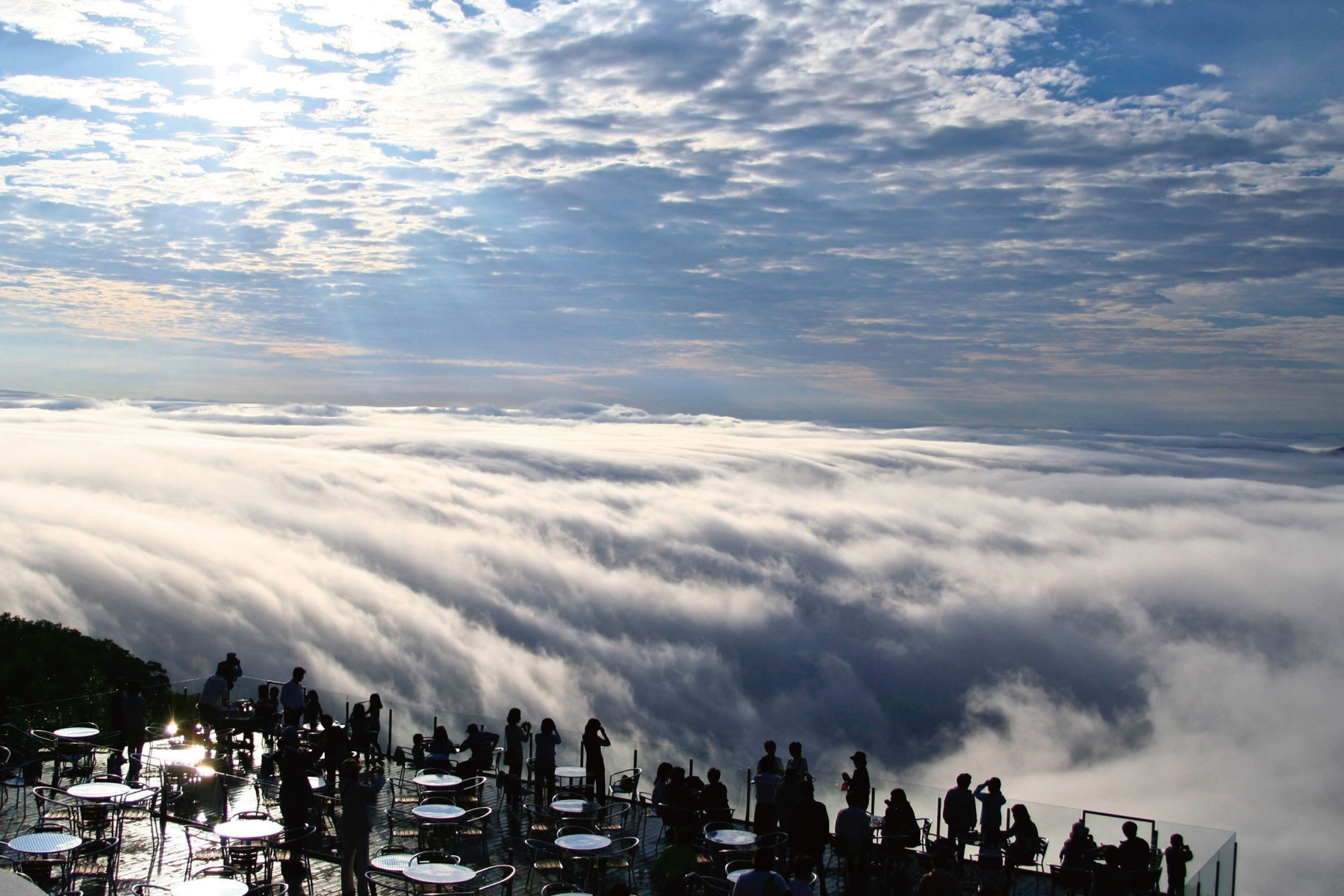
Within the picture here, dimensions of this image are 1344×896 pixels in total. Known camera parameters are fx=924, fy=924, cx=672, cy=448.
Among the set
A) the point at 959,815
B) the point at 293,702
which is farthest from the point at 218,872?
the point at 959,815

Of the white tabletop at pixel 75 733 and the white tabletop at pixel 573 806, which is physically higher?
the white tabletop at pixel 75 733

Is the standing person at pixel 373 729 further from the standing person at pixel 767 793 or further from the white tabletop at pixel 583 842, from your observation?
the standing person at pixel 767 793

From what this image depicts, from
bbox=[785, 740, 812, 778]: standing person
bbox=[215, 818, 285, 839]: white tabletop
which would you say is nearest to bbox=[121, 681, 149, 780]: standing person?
bbox=[215, 818, 285, 839]: white tabletop

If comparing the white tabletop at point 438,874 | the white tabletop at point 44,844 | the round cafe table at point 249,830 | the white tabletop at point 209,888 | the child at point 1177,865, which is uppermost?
the white tabletop at point 44,844

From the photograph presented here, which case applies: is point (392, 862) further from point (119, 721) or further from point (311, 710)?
point (311, 710)

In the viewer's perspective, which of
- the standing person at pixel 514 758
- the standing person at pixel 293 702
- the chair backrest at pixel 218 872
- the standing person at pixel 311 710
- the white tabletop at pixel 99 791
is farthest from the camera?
the standing person at pixel 311 710

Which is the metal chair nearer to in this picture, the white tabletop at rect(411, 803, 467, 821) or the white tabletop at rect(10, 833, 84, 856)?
the white tabletop at rect(411, 803, 467, 821)

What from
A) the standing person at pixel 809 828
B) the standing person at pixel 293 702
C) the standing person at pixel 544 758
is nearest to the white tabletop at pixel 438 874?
the standing person at pixel 809 828
